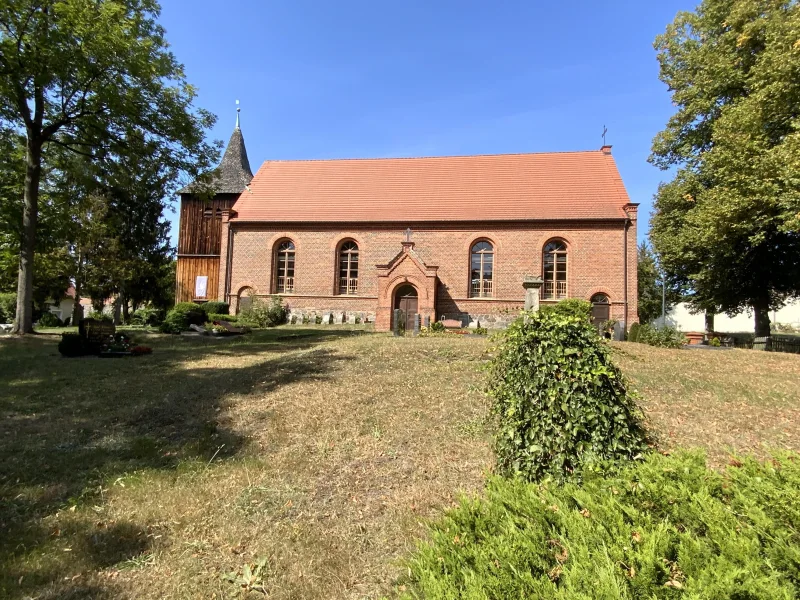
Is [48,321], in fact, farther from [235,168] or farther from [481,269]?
[481,269]

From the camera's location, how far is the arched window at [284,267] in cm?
Answer: 2662

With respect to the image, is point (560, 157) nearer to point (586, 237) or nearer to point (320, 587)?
point (586, 237)

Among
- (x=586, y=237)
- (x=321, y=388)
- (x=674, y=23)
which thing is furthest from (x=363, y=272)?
(x=674, y=23)

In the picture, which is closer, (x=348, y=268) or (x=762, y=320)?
(x=762, y=320)

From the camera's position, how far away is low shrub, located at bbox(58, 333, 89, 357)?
39.2 ft

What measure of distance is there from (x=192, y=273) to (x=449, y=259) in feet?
55.4

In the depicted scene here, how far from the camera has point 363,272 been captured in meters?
25.7

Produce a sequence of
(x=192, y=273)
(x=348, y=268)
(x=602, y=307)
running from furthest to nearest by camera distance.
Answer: (x=192, y=273) → (x=348, y=268) → (x=602, y=307)

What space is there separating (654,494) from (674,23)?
2760 cm

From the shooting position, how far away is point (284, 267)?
26.8 m

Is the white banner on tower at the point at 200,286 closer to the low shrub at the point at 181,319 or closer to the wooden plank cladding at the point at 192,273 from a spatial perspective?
the wooden plank cladding at the point at 192,273

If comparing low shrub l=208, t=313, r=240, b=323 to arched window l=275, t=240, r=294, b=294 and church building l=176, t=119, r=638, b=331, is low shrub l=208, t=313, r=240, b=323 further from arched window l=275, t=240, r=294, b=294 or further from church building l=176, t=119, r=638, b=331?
arched window l=275, t=240, r=294, b=294

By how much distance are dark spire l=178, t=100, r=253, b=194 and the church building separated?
0.98 ft

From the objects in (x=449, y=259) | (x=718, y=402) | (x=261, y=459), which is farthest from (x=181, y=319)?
(x=718, y=402)
